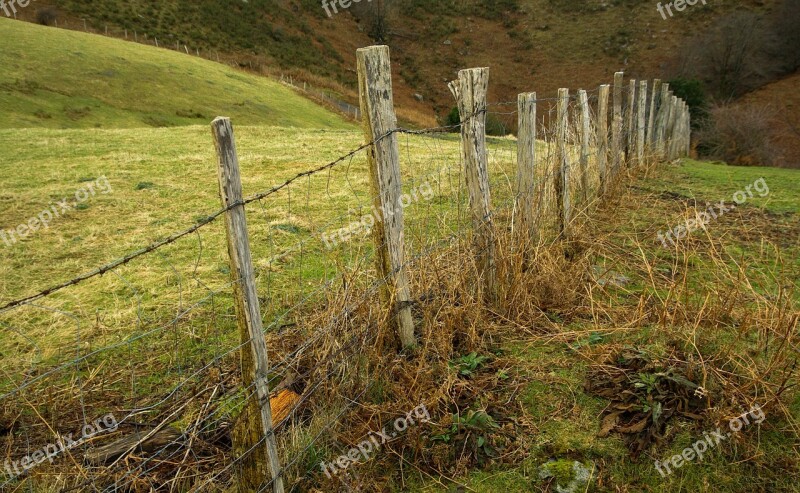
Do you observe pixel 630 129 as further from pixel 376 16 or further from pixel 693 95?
pixel 376 16

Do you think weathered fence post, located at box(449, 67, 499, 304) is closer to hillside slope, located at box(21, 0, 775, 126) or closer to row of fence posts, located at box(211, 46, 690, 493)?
row of fence posts, located at box(211, 46, 690, 493)

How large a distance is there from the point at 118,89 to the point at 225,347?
21.8 meters

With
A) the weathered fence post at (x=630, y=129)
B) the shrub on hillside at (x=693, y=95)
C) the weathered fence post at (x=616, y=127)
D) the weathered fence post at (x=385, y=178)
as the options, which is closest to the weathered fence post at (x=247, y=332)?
the weathered fence post at (x=385, y=178)

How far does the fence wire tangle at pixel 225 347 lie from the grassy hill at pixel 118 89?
52.1 feet

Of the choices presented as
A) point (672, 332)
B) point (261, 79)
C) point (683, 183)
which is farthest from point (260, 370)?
point (261, 79)

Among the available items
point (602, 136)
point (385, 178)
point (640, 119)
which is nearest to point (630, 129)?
point (640, 119)

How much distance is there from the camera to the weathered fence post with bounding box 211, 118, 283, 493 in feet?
7.52

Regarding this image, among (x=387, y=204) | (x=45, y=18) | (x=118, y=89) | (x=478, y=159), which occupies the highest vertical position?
(x=45, y=18)

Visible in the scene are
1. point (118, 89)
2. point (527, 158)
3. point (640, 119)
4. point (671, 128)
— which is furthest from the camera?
point (118, 89)

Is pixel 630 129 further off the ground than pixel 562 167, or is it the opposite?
pixel 562 167

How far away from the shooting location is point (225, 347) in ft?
14.4

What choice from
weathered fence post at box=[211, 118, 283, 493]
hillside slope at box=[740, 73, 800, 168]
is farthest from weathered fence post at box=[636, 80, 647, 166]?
hillside slope at box=[740, 73, 800, 168]

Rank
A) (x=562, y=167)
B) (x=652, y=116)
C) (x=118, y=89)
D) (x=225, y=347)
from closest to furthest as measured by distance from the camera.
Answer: (x=225, y=347), (x=562, y=167), (x=652, y=116), (x=118, y=89)

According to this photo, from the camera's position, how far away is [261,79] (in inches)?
1190
